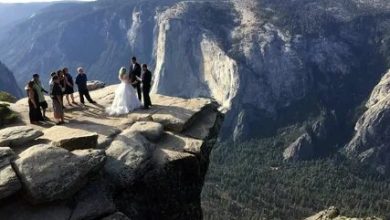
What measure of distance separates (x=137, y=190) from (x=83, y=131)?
749 cm

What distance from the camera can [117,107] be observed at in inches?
2072

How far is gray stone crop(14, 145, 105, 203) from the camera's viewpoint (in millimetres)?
35250

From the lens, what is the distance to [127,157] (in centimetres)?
4131

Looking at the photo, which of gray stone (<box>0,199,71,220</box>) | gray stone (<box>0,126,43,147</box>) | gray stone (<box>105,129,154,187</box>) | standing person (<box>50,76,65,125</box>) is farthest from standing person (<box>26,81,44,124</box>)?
gray stone (<box>0,199,71,220</box>)

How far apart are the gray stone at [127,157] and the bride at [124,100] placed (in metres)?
7.94

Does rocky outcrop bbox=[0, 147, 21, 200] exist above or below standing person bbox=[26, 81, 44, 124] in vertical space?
below

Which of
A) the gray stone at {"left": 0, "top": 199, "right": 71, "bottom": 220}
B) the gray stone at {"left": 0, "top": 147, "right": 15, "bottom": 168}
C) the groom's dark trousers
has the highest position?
the groom's dark trousers

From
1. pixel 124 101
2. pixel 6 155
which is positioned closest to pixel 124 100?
pixel 124 101

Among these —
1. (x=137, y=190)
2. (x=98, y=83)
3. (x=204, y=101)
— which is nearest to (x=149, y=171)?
(x=137, y=190)

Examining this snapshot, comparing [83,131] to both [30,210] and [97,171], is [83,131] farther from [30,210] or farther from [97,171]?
[30,210]

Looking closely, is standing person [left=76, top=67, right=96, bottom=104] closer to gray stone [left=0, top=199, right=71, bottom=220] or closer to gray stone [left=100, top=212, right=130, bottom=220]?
gray stone [left=0, top=199, right=71, bottom=220]

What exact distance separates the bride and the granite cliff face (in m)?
0.99

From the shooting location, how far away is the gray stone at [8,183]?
3467 cm

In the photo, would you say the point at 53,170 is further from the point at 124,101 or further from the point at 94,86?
the point at 94,86
